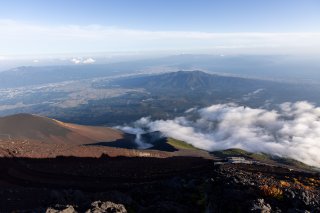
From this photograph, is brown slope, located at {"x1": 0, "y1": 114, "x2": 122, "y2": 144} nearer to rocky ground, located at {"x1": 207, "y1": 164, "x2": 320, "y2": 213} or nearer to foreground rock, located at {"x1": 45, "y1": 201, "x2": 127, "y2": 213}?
foreground rock, located at {"x1": 45, "y1": 201, "x2": 127, "y2": 213}

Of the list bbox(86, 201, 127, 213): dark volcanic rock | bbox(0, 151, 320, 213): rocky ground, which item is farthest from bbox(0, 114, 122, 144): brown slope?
bbox(86, 201, 127, 213): dark volcanic rock

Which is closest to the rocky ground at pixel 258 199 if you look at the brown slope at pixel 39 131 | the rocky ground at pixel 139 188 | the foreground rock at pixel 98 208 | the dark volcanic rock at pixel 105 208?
the rocky ground at pixel 139 188

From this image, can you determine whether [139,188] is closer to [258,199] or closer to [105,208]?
[105,208]

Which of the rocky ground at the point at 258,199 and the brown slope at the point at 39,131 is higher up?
the rocky ground at the point at 258,199

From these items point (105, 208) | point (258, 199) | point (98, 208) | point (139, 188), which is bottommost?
point (139, 188)

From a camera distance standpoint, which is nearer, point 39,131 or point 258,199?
point 258,199

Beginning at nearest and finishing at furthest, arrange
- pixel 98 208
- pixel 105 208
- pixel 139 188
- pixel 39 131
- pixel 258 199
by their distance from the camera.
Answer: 1. pixel 258 199
2. pixel 98 208
3. pixel 105 208
4. pixel 139 188
5. pixel 39 131

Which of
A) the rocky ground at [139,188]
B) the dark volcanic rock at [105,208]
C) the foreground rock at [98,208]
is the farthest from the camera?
the rocky ground at [139,188]

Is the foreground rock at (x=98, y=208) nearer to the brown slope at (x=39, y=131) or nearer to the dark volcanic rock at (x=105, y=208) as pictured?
the dark volcanic rock at (x=105, y=208)

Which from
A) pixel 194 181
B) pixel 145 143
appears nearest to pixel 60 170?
pixel 194 181

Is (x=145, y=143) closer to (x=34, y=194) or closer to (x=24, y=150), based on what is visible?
(x=24, y=150)

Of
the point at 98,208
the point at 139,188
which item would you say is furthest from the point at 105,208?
the point at 139,188
